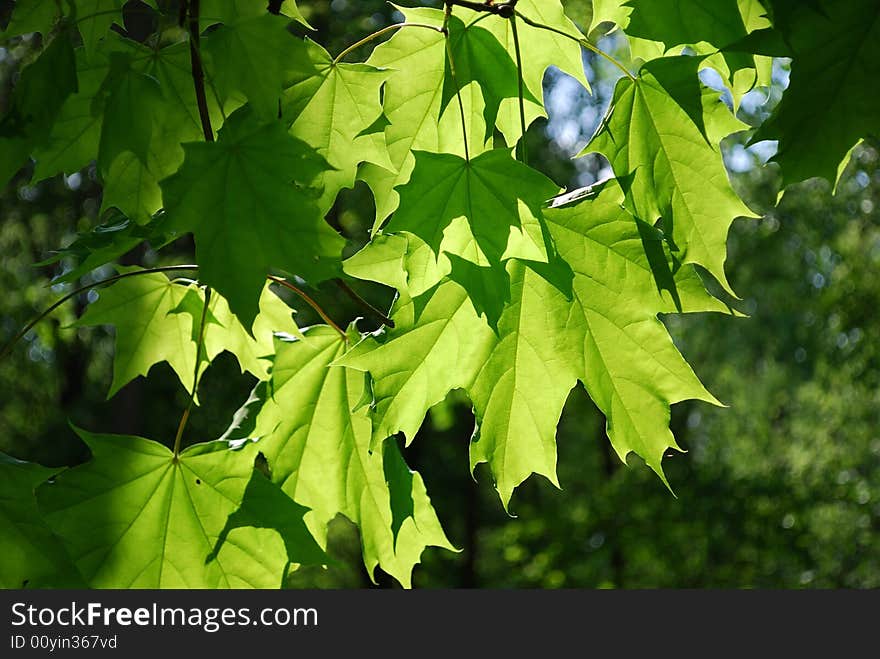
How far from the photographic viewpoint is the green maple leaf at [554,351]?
2.81ft

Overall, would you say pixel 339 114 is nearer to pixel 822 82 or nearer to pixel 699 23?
pixel 699 23

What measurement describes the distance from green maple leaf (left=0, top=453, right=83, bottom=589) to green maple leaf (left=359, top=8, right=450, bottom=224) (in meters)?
0.41

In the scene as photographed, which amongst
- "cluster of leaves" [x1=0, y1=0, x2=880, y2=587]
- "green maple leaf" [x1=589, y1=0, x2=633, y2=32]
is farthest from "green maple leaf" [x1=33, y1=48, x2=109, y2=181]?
"green maple leaf" [x1=589, y1=0, x2=633, y2=32]

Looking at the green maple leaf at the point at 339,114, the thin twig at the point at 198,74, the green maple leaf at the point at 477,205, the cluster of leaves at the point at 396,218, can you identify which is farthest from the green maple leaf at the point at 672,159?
the thin twig at the point at 198,74

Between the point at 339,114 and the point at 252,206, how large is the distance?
0.22 meters

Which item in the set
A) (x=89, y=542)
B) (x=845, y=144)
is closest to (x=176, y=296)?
(x=89, y=542)

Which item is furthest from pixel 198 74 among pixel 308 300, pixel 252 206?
pixel 308 300

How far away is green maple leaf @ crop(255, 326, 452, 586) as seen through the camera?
3.62 feet

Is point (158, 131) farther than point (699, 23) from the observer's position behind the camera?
Yes

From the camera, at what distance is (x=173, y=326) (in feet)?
3.90

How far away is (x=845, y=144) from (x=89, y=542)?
823 millimetres

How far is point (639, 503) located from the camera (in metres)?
6.46

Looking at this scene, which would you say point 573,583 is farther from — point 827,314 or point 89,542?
point 89,542

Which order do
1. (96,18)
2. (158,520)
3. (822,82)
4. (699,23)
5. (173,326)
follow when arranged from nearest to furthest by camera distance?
(822,82) < (699,23) < (96,18) < (158,520) < (173,326)
